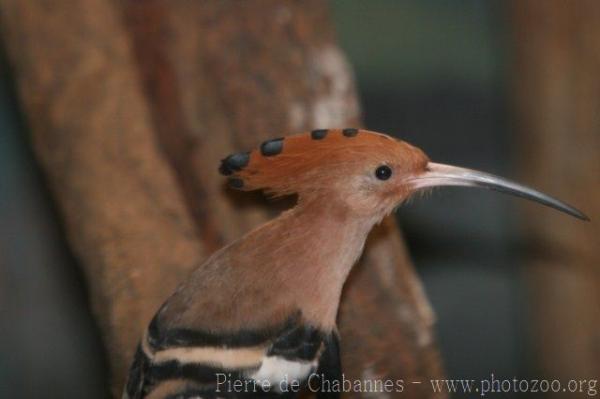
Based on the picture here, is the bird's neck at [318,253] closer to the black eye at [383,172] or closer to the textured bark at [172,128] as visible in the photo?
the black eye at [383,172]

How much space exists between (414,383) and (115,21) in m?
0.99

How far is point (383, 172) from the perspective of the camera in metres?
1.70

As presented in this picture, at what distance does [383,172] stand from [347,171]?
0.20 ft

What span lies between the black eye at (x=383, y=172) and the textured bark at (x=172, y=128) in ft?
1.32

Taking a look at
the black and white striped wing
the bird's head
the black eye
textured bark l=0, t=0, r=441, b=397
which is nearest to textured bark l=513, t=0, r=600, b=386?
textured bark l=0, t=0, r=441, b=397

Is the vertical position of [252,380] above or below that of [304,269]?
below

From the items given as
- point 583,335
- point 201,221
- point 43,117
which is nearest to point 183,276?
point 201,221

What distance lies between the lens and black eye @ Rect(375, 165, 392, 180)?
1.70m

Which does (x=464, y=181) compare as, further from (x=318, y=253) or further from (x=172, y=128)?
(x=172, y=128)

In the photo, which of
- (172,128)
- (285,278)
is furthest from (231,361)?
(172,128)

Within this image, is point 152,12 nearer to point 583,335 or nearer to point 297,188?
point 297,188

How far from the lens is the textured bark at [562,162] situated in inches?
98.4

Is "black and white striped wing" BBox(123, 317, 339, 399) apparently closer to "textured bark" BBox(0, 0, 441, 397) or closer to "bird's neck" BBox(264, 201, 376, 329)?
"bird's neck" BBox(264, 201, 376, 329)

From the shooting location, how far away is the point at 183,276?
2.10 meters
